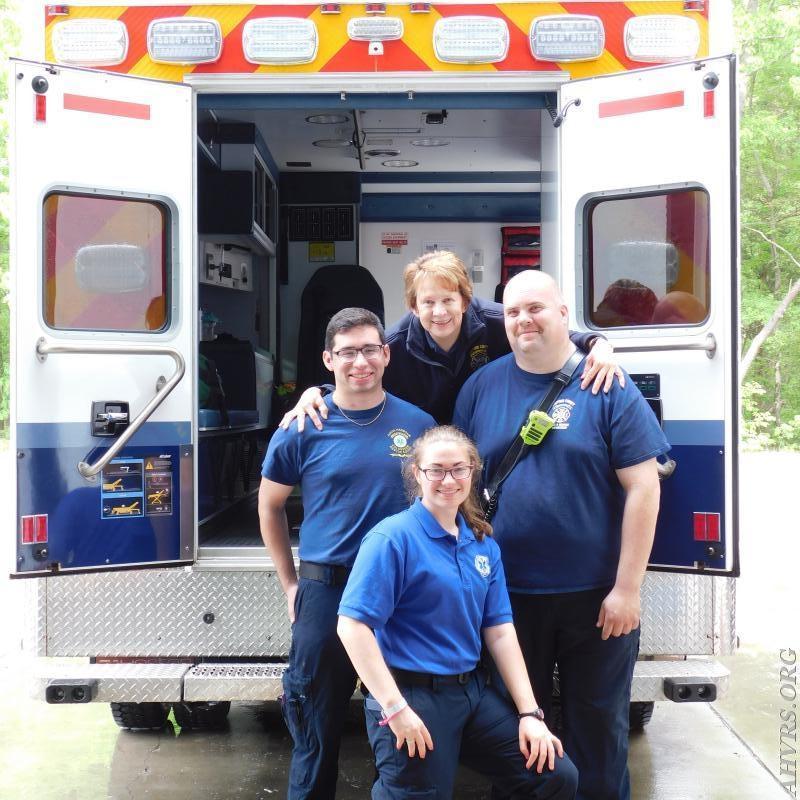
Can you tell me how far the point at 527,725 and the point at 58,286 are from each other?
83.5 inches

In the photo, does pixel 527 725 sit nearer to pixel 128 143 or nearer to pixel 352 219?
pixel 128 143

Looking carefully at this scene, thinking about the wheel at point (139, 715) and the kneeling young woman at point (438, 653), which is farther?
the wheel at point (139, 715)

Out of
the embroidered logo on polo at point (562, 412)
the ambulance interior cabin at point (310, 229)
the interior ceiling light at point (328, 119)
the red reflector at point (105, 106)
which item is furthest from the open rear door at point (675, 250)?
the interior ceiling light at point (328, 119)

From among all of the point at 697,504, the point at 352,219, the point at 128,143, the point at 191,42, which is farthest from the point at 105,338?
the point at 352,219

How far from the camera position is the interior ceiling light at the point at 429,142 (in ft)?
20.4

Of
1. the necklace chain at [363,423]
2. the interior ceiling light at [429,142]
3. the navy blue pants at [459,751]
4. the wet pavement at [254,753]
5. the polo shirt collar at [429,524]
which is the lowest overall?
the wet pavement at [254,753]

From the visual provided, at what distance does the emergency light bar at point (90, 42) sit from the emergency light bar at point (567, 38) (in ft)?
4.68

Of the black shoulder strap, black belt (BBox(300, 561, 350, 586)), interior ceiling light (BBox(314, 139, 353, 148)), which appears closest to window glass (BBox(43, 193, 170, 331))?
black belt (BBox(300, 561, 350, 586))

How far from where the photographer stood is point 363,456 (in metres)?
3.04

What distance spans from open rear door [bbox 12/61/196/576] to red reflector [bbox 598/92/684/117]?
1.43m

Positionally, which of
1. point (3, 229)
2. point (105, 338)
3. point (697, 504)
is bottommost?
point (697, 504)

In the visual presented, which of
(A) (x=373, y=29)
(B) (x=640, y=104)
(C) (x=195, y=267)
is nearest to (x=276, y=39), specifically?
(A) (x=373, y=29)

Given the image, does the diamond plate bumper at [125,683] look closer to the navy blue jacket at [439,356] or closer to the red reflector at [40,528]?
the red reflector at [40,528]

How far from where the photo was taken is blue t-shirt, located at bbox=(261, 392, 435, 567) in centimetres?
303
